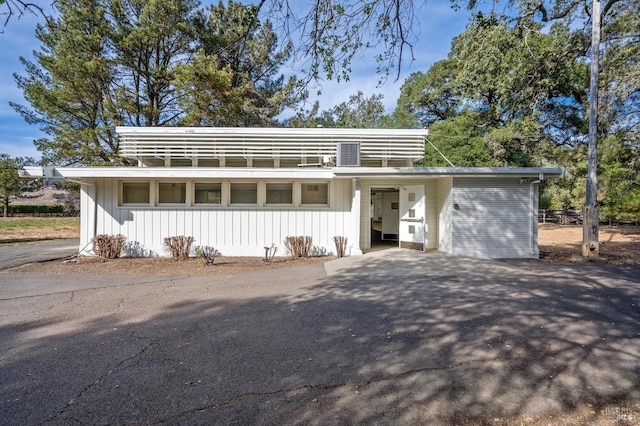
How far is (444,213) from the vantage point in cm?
941

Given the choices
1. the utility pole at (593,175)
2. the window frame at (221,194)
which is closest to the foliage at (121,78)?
the window frame at (221,194)

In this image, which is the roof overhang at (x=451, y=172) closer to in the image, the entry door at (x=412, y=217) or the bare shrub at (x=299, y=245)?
the entry door at (x=412, y=217)

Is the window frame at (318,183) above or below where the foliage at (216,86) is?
below

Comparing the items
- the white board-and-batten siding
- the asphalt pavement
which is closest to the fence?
the white board-and-batten siding

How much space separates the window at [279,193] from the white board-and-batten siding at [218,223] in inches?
9.9

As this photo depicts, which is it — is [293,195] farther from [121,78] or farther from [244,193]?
[121,78]

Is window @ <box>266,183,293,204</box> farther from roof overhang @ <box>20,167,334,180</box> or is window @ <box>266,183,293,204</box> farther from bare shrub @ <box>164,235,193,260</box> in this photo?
bare shrub @ <box>164,235,193,260</box>

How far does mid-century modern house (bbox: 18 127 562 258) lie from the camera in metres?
8.91

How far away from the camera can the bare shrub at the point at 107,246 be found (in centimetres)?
892

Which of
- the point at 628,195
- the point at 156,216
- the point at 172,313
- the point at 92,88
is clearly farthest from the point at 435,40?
the point at 628,195

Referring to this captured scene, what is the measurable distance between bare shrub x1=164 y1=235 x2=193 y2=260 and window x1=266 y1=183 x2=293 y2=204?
261 centimetres

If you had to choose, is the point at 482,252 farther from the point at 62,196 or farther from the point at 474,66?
the point at 62,196

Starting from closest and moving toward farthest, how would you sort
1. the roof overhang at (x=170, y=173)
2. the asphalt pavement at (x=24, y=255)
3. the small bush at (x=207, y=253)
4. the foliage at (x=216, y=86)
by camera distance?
the small bush at (x=207, y=253), the roof overhang at (x=170, y=173), the asphalt pavement at (x=24, y=255), the foliage at (x=216, y=86)

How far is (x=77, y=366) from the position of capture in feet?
9.53
